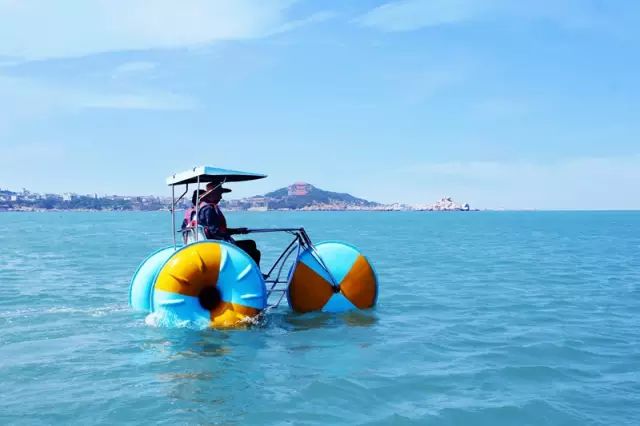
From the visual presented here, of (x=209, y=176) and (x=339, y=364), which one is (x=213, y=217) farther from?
(x=339, y=364)

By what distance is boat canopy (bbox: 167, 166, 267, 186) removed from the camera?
13367 mm

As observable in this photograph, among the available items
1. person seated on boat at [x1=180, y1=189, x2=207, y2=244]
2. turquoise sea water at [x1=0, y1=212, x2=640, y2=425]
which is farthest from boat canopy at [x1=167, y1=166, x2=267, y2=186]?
turquoise sea water at [x1=0, y1=212, x2=640, y2=425]

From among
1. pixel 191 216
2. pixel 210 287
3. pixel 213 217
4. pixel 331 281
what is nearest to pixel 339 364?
pixel 210 287

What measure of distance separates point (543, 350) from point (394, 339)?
2.62 meters

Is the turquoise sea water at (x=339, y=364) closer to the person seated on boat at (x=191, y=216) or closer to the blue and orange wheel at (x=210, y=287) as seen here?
the blue and orange wheel at (x=210, y=287)

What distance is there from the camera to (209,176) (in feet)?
45.9

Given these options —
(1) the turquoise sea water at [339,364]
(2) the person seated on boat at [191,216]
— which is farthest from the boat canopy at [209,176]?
(1) the turquoise sea water at [339,364]

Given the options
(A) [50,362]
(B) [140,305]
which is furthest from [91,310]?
(A) [50,362]

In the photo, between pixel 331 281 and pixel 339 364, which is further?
pixel 331 281

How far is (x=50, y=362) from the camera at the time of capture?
1030 cm

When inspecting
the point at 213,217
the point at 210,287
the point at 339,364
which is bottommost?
the point at 339,364

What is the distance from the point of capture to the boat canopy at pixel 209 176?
43.9 ft

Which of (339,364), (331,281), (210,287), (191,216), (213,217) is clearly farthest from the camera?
(331,281)

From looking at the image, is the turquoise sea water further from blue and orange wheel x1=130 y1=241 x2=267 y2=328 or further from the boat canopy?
the boat canopy
